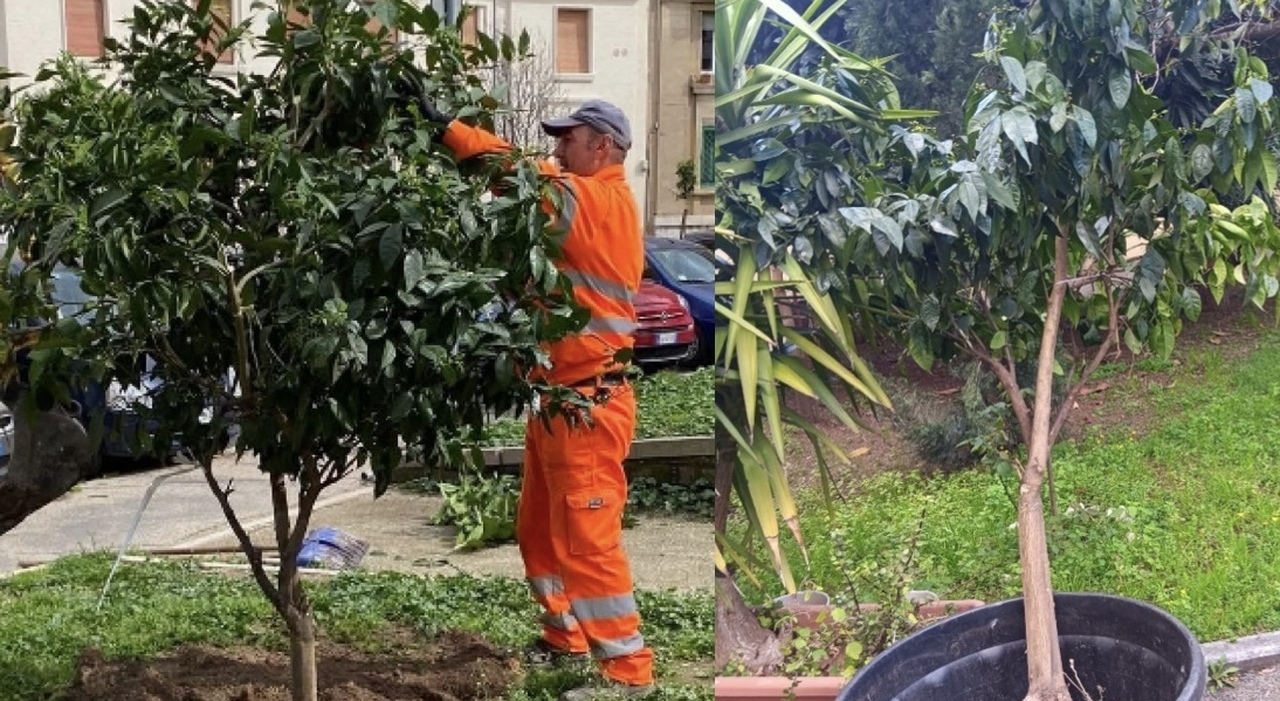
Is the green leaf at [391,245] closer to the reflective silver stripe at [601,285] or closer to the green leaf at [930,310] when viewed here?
the reflective silver stripe at [601,285]

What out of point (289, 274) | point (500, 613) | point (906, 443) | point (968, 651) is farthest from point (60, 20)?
point (968, 651)

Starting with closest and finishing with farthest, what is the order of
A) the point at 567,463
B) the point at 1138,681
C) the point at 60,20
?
the point at 1138,681
the point at 567,463
the point at 60,20

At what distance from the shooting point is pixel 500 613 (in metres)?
5.37

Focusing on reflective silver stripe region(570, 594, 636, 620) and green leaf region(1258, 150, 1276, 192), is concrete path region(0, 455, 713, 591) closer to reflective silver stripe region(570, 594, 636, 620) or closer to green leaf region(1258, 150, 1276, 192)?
reflective silver stripe region(570, 594, 636, 620)

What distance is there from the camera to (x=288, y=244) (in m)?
3.46

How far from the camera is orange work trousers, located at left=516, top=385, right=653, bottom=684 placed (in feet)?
14.8

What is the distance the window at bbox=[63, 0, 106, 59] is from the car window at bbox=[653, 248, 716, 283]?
1.79m

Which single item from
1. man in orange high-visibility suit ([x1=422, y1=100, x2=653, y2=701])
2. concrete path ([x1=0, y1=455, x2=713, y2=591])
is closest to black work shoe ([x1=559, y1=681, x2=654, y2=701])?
man in orange high-visibility suit ([x1=422, y1=100, x2=653, y2=701])

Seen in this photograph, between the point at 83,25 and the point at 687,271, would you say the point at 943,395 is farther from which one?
the point at 83,25

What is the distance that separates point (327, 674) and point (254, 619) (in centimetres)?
66

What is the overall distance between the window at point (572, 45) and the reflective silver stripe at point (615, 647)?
5.76 ft

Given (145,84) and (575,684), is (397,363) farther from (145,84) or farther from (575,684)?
(575,684)

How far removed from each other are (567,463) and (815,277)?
1045 mm

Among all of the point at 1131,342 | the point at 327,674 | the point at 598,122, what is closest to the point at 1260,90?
the point at 1131,342
